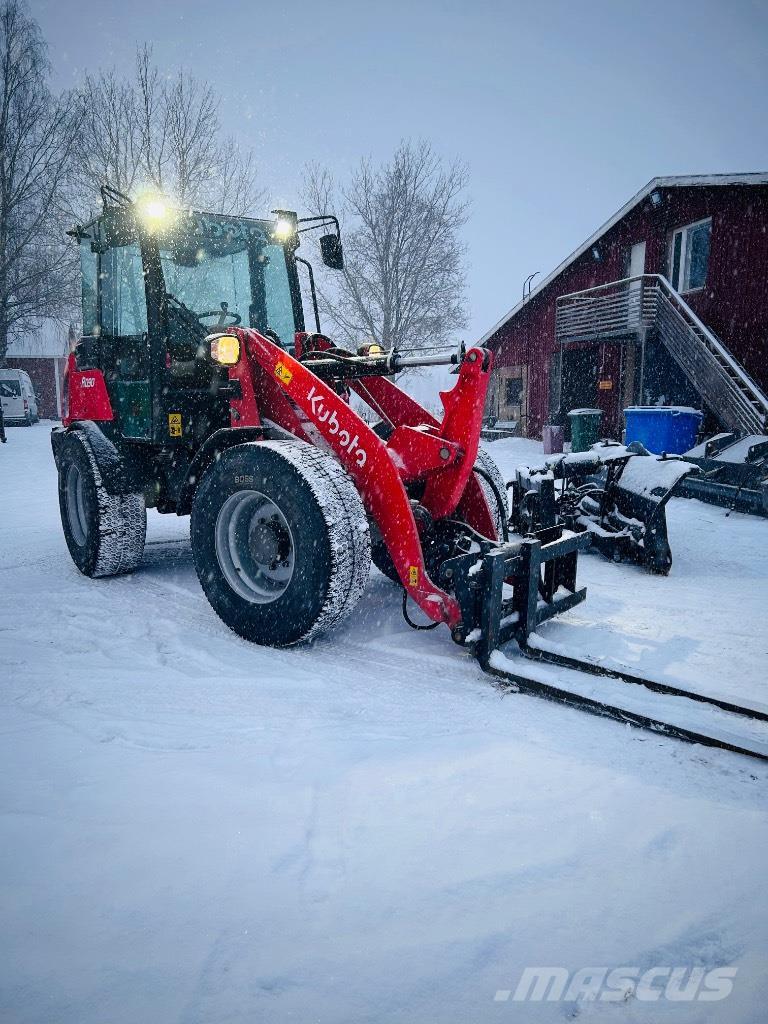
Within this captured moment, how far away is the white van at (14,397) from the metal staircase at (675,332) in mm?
21604

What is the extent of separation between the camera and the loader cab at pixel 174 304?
4.50 metres

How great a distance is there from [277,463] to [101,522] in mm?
2270

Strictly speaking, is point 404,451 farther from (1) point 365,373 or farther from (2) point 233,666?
(2) point 233,666

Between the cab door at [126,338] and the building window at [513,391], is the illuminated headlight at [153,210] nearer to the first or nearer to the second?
the cab door at [126,338]

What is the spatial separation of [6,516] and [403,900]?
27.2 feet

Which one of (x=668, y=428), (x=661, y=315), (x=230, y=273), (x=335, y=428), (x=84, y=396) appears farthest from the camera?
(x=661, y=315)

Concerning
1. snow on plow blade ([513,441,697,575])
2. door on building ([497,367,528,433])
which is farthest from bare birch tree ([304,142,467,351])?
snow on plow blade ([513,441,697,575])

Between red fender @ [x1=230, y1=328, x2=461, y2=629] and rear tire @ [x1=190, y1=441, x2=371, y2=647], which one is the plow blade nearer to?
red fender @ [x1=230, y1=328, x2=461, y2=629]

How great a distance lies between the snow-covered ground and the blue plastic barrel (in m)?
8.27

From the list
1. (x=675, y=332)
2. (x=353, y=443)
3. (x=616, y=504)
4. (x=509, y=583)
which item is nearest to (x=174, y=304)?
(x=353, y=443)

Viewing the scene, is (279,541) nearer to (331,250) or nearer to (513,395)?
(331,250)

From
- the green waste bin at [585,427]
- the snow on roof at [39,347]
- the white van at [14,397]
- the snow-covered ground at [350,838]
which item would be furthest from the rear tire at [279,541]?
the snow on roof at [39,347]

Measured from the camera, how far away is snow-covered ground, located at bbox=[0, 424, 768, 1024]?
1646 millimetres

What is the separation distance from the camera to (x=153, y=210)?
436 centimetres
